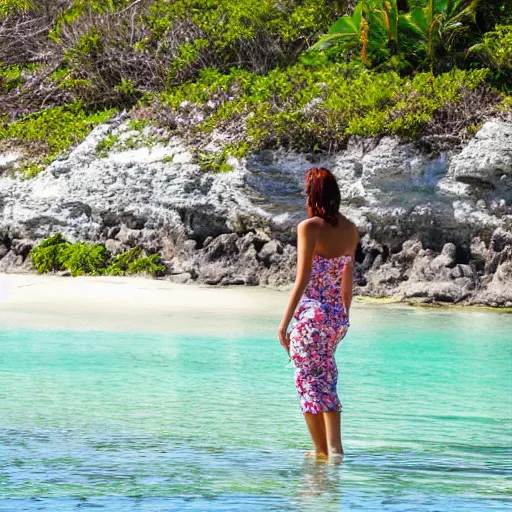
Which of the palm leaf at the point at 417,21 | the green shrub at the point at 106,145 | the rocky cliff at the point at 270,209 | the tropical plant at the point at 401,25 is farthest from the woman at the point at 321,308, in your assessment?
the green shrub at the point at 106,145

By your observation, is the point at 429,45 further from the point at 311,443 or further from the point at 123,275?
the point at 311,443

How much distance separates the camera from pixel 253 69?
50.5 feet

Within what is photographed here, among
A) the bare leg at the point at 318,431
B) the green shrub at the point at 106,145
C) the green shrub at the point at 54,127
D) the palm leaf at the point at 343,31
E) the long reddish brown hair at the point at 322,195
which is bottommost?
the bare leg at the point at 318,431

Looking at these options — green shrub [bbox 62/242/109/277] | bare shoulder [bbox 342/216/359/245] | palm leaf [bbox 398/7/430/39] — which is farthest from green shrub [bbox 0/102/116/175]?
bare shoulder [bbox 342/216/359/245]

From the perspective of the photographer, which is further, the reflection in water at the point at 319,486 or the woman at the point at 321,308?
the woman at the point at 321,308

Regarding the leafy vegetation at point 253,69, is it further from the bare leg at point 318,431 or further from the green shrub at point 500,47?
the bare leg at point 318,431

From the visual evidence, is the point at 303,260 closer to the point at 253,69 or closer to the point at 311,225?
the point at 311,225

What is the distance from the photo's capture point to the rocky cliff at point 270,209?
40.0 ft

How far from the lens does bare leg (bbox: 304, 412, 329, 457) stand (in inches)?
215

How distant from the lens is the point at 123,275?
45.5ft

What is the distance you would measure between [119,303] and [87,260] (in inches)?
89.7

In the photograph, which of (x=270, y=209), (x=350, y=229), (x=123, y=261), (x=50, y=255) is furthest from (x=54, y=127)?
(x=350, y=229)

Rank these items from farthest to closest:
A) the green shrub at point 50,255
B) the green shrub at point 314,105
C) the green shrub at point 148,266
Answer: the green shrub at point 50,255 → the green shrub at point 148,266 → the green shrub at point 314,105

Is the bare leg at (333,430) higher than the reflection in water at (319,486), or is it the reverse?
the bare leg at (333,430)
